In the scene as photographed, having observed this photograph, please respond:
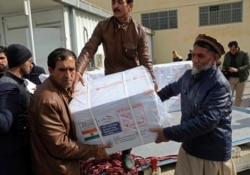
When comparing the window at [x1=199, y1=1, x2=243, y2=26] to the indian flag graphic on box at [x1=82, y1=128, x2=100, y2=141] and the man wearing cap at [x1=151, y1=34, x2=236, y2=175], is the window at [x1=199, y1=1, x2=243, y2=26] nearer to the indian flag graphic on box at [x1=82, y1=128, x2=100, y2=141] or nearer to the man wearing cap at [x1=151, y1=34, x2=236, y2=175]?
the man wearing cap at [x1=151, y1=34, x2=236, y2=175]

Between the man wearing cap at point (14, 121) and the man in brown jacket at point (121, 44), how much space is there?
0.60 m

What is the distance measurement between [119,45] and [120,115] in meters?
0.94

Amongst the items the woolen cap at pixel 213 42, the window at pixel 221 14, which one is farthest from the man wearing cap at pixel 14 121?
the window at pixel 221 14

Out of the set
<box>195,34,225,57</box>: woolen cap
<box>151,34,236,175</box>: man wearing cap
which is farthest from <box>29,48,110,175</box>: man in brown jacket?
<box>195,34,225,57</box>: woolen cap

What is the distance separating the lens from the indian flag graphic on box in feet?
5.84

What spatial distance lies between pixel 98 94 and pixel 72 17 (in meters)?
4.64

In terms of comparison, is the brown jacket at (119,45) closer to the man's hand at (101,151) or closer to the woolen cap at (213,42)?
the woolen cap at (213,42)

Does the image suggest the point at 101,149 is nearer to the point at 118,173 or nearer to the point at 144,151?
the point at 118,173

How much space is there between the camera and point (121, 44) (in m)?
2.49

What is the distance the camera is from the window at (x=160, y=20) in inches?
747

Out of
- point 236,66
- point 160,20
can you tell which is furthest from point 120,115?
point 160,20

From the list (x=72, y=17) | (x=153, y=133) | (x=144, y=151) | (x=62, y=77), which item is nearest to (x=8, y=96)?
(x=62, y=77)

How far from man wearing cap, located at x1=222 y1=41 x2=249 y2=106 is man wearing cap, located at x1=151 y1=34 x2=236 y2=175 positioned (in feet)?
12.6

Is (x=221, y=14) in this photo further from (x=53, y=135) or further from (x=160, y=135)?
(x=53, y=135)
